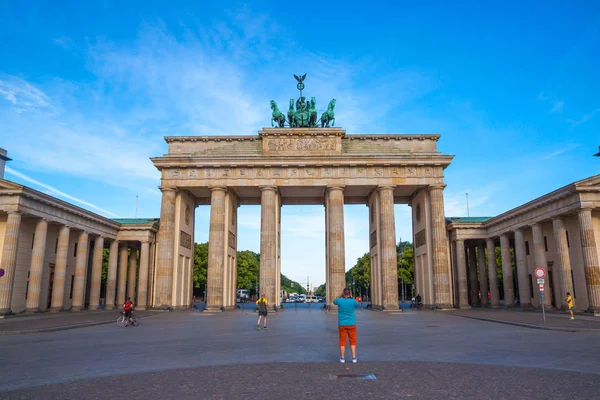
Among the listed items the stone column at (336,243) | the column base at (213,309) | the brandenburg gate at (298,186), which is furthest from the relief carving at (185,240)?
the stone column at (336,243)

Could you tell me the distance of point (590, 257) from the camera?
108ft

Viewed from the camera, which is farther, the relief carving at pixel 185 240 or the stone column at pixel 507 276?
the relief carving at pixel 185 240

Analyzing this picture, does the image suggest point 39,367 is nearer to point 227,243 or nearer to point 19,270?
point 19,270

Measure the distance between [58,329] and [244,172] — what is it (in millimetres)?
26479

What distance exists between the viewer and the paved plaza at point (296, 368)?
330 inches

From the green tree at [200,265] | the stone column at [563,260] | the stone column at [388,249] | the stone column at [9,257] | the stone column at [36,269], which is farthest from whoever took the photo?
the green tree at [200,265]

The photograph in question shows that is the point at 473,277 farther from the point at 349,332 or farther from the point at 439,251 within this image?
the point at 349,332

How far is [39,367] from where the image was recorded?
36.8 ft

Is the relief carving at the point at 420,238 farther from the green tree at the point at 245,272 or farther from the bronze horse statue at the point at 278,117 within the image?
the green tree at the point at 245,272

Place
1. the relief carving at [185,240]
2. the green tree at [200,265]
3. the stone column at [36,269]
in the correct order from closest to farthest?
the stone column at [36,269] < the relief carving at [185,240] < the green tree at [200,265]

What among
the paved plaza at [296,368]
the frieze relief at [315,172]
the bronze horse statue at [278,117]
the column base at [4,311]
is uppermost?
the bronze horse statue at [278,117]

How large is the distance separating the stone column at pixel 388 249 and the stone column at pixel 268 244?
36.4 feet

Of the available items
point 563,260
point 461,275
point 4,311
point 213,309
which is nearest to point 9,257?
point 4,311

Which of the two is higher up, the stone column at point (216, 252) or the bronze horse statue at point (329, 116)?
the bronze horse statue at point (329, 116)
